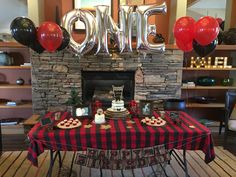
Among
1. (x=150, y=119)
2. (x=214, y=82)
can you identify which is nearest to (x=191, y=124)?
(x=150, y=119)

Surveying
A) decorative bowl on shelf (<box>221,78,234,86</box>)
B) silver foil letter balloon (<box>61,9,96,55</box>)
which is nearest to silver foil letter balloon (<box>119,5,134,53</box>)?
silver foil letter balloon (<box>61,9,96,55</box>)

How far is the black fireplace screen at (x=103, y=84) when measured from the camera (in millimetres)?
4016

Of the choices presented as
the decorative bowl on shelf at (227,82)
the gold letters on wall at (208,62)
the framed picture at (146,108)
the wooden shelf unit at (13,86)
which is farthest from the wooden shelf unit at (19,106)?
the decorative bowl on shelf at (227,82)

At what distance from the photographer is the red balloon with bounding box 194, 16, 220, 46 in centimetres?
239

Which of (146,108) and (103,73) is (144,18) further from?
(103,73)

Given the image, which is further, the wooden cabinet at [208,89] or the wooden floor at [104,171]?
the wooden cabinet at [208,89]

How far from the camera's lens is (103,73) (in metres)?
4.01

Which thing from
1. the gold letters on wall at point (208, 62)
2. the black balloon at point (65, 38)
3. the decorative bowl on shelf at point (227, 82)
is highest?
the black balloon at point (65, 38)

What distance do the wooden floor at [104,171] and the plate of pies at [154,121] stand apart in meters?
0.74

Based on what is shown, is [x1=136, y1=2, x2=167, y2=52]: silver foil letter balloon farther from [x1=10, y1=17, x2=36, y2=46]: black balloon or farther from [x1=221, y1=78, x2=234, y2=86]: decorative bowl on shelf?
[x1=221, y1=78, x2=234, y2=86]: decorative bowl on shelf

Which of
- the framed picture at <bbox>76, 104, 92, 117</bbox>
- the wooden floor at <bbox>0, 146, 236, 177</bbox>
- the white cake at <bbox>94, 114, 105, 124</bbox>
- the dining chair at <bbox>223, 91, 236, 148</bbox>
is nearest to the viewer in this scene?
the white cake at <bbox>94, 114, 105, 124</bbox>

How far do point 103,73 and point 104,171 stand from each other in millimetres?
1844

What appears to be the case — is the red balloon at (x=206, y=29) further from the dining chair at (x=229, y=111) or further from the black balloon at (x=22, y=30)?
the black balloon at (x=22, y=30)

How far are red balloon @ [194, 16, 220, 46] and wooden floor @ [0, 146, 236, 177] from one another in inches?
60.8
